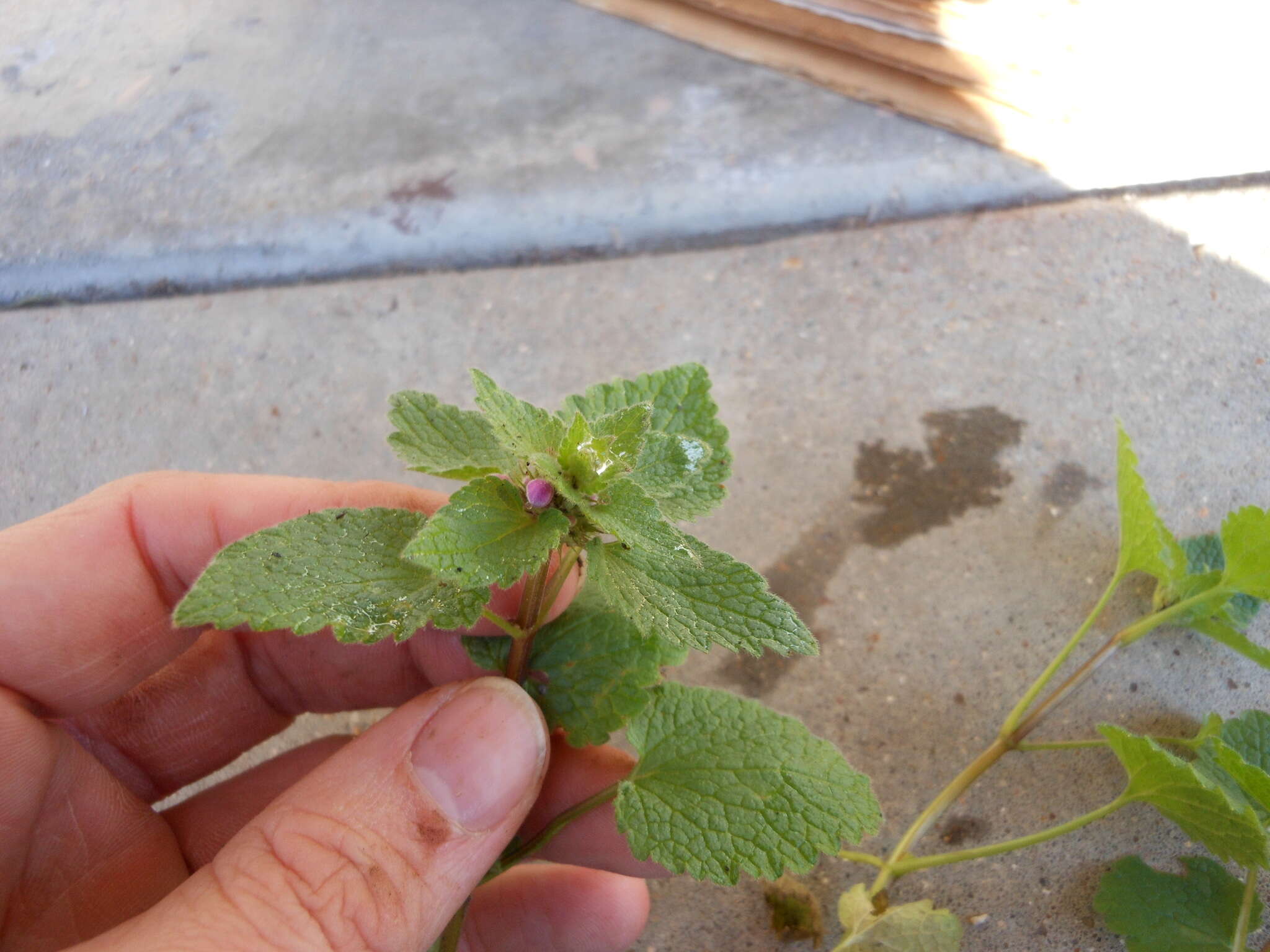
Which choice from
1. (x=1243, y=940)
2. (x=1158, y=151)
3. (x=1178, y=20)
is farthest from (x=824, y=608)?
(x=1178, y=20)

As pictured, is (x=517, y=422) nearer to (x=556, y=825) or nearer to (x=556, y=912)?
(x=556, y=825)

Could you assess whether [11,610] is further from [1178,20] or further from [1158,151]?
[1178,20]

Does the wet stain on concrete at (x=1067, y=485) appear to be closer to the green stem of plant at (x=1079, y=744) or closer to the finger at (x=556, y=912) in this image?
the green stem of plant at (x=1079, y=744)

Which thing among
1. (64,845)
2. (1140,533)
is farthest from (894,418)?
(64,845)

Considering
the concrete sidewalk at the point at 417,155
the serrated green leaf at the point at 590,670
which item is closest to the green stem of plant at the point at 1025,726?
the serrated green leaf at the point at 590,670

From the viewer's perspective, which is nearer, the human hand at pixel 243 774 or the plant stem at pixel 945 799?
the human hand at pixel 243 774

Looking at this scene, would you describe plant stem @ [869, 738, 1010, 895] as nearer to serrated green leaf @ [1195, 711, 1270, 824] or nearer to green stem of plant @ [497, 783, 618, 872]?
serrated green leaf @ [1195, 711, 1270, 824]
